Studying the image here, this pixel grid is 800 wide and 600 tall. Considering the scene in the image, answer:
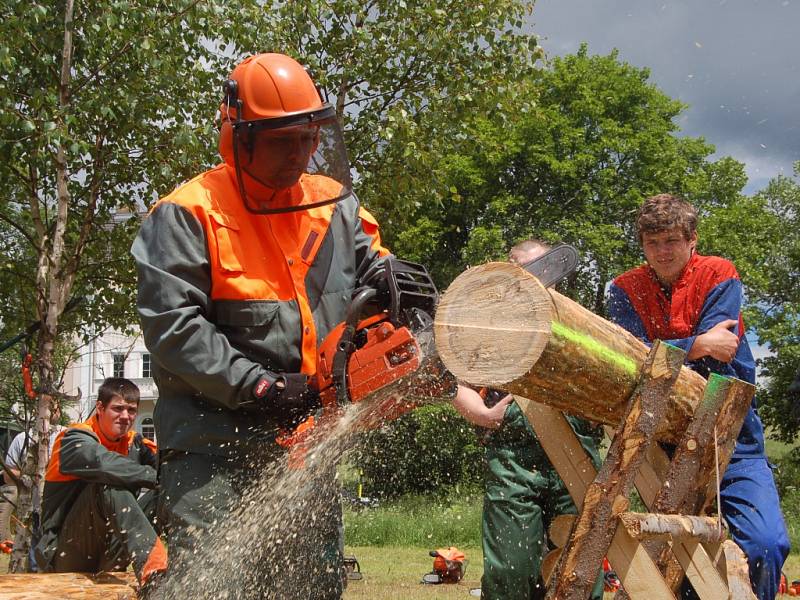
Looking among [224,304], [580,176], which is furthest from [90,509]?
[580,176]

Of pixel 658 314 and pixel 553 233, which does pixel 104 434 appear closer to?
pixel 658 314

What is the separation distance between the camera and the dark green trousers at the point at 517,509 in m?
3.53

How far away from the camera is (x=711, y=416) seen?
278 cm

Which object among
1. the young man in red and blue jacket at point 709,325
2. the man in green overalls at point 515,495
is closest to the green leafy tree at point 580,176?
the man in green overalls at point 515,495

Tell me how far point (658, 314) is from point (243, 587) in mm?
1892

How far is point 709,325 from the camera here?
3150mm

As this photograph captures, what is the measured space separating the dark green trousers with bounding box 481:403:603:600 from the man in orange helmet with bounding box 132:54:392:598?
1.13 metres

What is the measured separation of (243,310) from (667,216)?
1.70 meters

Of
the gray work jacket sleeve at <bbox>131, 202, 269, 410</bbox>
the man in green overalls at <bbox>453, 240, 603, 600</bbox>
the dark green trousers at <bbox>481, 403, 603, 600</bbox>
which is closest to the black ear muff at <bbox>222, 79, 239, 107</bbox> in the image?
the gray work jacket sleeve at <bbox>131, 202, 269, 410</bbox>

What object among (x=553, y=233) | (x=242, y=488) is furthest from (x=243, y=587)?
(x=553, y=233)

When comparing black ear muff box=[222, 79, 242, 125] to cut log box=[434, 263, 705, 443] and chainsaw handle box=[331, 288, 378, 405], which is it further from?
cut log box=[434, 263, 705, 443]

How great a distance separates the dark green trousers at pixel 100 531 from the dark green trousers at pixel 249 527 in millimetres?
2472

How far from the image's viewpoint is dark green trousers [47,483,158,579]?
4.82 metres

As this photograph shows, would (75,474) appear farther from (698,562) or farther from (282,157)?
(698,562)
